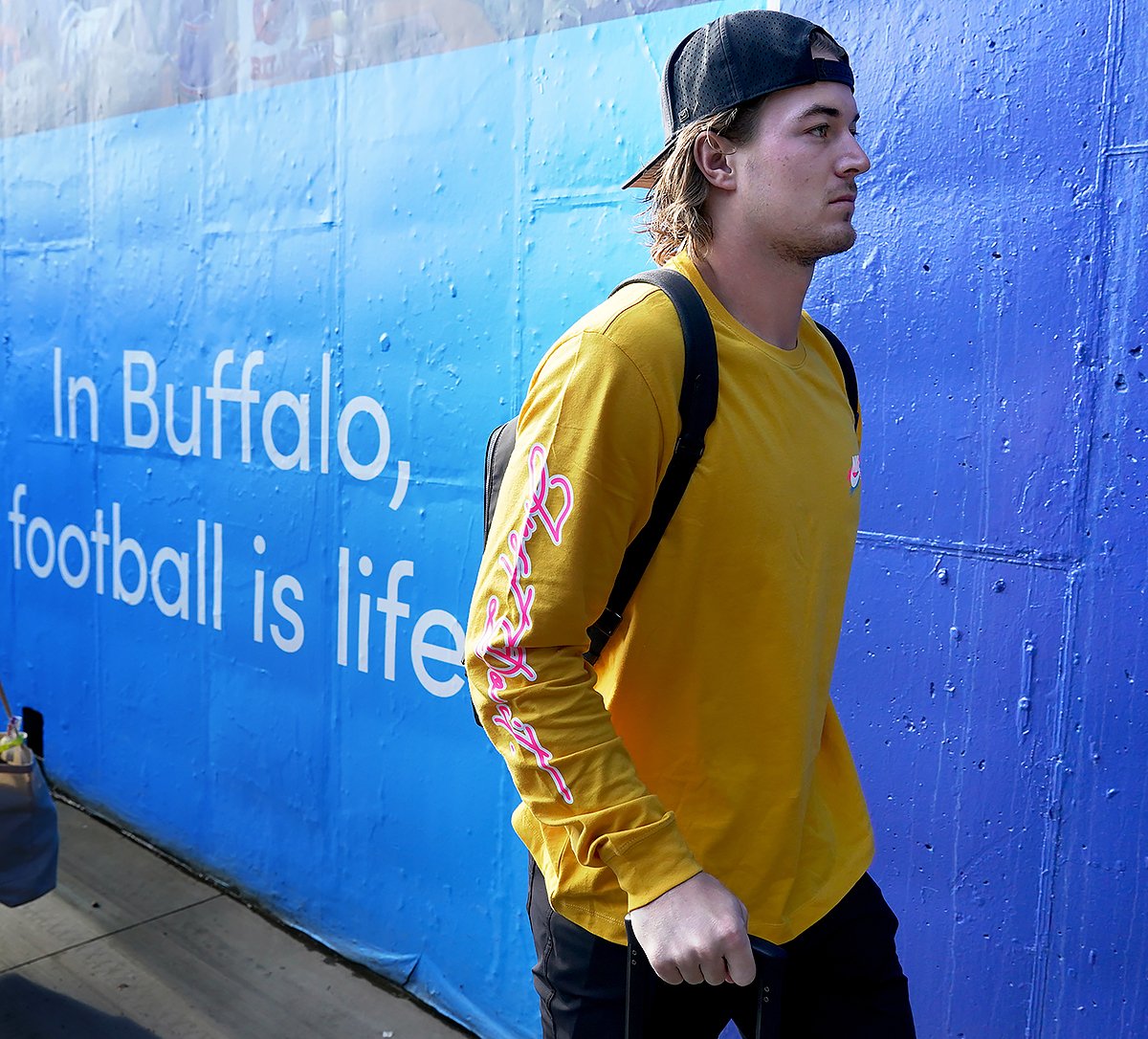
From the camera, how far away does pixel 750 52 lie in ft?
5.29

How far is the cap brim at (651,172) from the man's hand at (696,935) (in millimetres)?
1002

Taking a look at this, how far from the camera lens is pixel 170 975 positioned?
Answer: 3359mm

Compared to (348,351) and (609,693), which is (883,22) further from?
(348,351)

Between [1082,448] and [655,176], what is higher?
[655,176]

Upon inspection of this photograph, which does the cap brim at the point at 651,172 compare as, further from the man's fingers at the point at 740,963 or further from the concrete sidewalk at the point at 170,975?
the concrete sidewalk at the point at 170,975

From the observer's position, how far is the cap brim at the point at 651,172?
68.2 inches

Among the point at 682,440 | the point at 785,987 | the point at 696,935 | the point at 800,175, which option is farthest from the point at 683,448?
the point at 785,987

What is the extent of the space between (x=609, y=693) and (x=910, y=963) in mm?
1164

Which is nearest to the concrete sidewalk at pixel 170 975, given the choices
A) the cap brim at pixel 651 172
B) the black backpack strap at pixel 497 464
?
the black backpack strap at pixel 497 464

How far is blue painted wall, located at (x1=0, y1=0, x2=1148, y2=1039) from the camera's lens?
6.69ft

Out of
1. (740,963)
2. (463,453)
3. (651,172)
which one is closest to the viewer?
(740,963)

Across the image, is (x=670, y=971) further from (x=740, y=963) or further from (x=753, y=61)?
(x=753, y=61)

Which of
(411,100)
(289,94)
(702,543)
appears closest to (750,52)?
(702,543)

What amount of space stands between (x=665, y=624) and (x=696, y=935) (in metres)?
0.37
